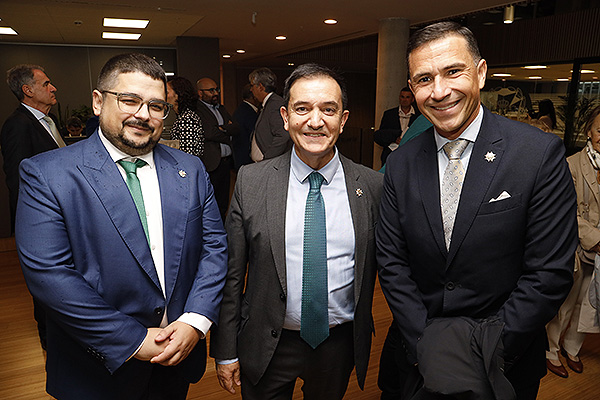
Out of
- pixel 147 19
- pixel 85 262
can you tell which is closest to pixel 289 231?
pixel 85 262

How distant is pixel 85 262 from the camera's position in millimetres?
1395

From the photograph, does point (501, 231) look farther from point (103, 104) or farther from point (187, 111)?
point (187, 111)

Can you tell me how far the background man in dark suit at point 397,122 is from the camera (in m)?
5.18

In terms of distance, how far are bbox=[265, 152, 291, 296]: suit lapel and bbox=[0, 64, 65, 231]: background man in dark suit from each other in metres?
Answer: 2.60

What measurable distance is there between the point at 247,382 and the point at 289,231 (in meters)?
0.66

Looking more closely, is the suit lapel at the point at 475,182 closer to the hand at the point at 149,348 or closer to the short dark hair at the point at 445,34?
the short dark hair at the point at 445,34

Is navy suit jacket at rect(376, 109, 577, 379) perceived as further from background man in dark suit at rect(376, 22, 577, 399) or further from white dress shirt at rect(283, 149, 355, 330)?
white dress shirt at rect(283, 149, 355, 330)

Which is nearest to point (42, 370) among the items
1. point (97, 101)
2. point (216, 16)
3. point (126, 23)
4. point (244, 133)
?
point (97, 101)

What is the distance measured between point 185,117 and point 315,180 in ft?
9.79

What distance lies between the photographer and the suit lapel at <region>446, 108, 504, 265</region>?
4.62 ft

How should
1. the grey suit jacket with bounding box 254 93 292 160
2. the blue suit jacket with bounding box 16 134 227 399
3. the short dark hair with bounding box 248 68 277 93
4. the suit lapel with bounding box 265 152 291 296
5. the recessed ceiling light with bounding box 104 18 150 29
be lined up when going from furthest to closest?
the recessed ceiling light with bounding box 104 18 150 29, the short dark hair with bounding box 248 68 277 93, the grey suit jacket with bounding box 254 93 292 160, the suit lapel with bounding box 265 152 291 296, the blue suit jacket with bounding box 16 134 227 399

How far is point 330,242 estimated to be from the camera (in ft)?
5.33

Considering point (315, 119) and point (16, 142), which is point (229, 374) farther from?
point (16, 142)

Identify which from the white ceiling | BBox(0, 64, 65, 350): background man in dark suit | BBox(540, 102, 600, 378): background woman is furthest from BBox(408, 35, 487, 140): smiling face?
the white ceiling
